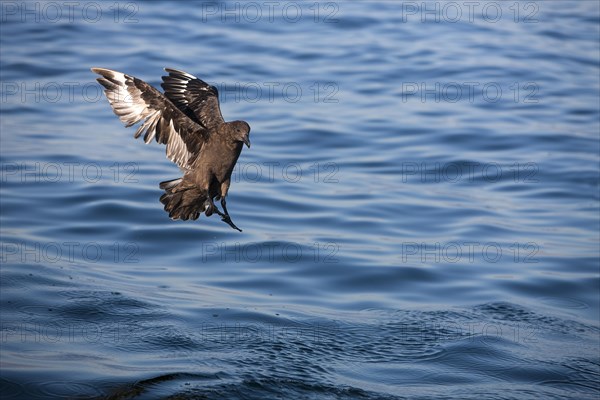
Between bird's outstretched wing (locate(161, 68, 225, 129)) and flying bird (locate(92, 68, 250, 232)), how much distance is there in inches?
0.8

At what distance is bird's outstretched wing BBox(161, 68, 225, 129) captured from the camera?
844 centimetres

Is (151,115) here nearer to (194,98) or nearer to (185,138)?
(185,138)

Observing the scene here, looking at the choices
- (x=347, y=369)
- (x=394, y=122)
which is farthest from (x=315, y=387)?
(x=394, y=122)

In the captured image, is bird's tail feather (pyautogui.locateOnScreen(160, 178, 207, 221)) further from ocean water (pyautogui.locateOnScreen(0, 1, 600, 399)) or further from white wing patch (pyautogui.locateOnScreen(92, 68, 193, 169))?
ocean water (pyautogui.locateOnScreen(0, 1, 600, 399))

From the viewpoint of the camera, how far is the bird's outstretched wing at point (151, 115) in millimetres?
7934

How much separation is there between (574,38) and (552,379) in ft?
43.0

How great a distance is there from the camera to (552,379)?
884cm

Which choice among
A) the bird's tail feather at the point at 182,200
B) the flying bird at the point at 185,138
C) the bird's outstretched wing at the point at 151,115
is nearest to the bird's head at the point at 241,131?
the flying bird at the point at 185,138

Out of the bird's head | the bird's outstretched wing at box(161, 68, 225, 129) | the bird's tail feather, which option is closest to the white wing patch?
the bird's outstretched wing at box(161, 68, 225, 129)

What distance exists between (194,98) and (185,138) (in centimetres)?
64

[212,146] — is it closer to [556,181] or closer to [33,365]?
[33,365]

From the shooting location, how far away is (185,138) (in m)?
8.21

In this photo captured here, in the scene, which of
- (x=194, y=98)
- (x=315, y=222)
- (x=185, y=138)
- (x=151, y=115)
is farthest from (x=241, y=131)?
(x=315, y=222)

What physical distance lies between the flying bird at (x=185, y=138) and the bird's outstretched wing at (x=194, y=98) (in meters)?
0.02
